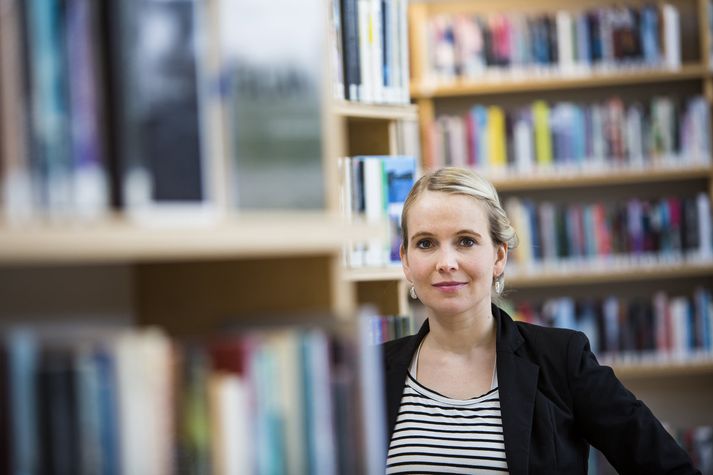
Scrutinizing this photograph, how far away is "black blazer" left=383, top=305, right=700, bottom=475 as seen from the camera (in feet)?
6.09

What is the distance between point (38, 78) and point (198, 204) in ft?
0.69

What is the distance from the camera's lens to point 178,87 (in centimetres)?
105

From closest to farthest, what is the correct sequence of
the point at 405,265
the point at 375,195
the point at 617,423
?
the point at 617,423, the point at 405,265, the point at 375,195

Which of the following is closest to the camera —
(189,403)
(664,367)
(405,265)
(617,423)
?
(189,403)

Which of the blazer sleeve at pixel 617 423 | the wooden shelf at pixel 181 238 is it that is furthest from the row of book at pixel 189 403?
A: the blazer sleeve at pixel 617 423

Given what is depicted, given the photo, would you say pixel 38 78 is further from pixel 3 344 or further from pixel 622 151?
pixel 622 151

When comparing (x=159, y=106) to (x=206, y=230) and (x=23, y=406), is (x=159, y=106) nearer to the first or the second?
(x=206, y=230)

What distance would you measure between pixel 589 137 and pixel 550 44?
1.54 ft

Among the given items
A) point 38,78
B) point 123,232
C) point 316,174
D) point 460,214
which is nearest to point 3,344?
point 123,232

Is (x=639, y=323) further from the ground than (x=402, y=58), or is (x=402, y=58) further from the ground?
(x=402, y=58)

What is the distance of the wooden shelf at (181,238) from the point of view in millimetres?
908

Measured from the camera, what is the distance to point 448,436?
192 cm

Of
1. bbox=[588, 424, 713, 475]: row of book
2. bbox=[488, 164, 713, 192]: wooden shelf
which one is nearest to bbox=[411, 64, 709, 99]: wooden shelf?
bbox=[488, 164, 713, 192]: wooden shelf

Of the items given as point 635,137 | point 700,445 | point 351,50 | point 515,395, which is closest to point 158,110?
point 515,395
